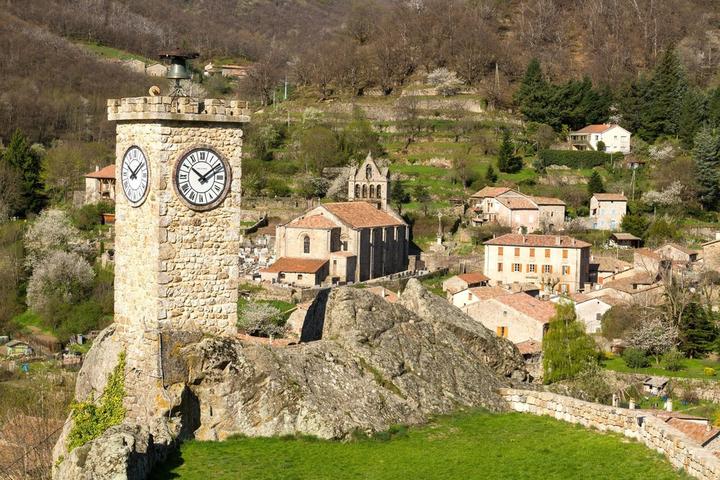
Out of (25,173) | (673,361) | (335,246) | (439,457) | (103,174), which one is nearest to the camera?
(439,457)

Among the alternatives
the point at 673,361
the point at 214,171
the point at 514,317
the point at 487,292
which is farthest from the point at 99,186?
the point at 214,171

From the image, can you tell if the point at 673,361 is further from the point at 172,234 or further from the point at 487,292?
the point at 172,234

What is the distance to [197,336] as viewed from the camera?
524 inches

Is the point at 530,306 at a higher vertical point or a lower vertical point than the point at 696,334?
higher

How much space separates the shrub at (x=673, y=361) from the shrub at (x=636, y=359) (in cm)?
80

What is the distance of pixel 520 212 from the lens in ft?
225

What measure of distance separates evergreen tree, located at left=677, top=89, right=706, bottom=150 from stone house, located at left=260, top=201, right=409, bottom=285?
98.1 ft

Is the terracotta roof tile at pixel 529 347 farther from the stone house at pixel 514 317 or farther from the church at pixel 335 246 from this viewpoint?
the church at pixel 335 246

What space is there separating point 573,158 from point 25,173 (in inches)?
1576

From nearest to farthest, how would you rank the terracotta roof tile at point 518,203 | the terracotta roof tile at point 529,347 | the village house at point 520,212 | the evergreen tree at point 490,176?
the terracotta roof tile at point 529,347 < the village house at point 520,212 < the terracotta roof tile at point 518,203 < the evergreen tree at point 490,176

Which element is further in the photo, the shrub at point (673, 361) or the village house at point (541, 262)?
the village house at point (541, 262)

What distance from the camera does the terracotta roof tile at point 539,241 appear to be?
5916 cm

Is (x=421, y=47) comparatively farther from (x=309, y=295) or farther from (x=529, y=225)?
(x=309, y=295)

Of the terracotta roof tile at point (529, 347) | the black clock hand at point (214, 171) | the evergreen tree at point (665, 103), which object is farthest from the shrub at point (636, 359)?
the evergreen tree at point (665, 103)
